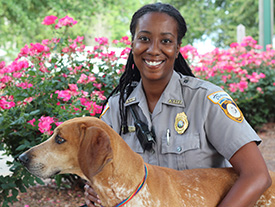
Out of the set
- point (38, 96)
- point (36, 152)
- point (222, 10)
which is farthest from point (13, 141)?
point (222, 10)

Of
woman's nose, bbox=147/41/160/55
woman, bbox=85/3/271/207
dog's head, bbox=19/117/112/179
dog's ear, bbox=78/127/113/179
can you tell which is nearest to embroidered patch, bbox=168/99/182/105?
woman, bbox=85/3/271/207

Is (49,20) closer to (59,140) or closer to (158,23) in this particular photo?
(158,23)

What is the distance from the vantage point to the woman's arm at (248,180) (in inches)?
84.8

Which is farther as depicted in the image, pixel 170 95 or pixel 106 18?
pixel 106 18

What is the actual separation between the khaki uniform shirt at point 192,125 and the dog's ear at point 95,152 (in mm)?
730

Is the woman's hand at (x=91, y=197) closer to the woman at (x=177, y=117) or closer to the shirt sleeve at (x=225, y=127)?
the woman at (x=177, y=117)

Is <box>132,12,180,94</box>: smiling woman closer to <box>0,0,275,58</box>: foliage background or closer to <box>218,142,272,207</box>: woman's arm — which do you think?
<box>218,142,272,207</box>: woman's arm

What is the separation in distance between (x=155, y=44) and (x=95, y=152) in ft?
3.32

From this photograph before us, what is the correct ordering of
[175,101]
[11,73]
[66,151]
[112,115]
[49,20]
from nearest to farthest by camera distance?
[66,151], [175,101], [112,115], [11,73], [49,20]

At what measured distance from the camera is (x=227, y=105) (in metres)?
2.40

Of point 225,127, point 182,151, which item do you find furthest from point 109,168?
point 225,127

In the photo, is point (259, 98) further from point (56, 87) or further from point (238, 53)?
point (56, 87)

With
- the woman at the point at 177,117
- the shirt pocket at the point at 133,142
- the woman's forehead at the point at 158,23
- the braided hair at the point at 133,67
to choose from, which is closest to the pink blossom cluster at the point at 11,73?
the braided hair at the point at 133,67

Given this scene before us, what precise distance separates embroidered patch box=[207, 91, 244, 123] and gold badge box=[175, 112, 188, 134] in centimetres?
24
